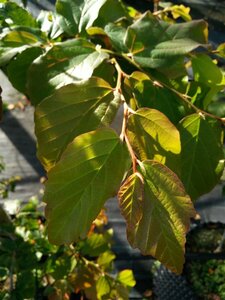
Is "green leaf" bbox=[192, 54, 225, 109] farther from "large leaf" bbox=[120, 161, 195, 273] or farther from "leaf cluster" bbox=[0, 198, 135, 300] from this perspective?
"leaf cluster" bbox=[0, 198, 135, 300]

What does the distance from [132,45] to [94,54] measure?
0.05 m

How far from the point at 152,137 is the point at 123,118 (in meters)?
0.04

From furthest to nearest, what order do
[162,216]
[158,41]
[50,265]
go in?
[50,265]
[158,41]
[162,216]

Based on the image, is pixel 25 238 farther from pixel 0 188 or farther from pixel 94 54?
pixel 94 54

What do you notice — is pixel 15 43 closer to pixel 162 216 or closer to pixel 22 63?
pixel 22 63

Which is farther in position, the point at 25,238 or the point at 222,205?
the point at 222,205

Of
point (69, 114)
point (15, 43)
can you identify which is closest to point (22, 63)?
point (15, 43)

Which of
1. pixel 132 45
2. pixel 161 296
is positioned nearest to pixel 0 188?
pixel 161 296

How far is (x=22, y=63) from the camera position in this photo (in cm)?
53

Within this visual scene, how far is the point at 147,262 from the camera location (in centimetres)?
205

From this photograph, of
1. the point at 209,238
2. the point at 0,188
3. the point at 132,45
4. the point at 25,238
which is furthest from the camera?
the point at 209,238

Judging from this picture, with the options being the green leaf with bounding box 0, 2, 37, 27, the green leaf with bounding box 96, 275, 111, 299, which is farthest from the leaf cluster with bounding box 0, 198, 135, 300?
the green leaf with bounding box 0, 2, 37, 27

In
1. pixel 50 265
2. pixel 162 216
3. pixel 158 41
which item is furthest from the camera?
pixel 50 265

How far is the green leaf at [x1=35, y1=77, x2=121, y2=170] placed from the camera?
0.44m
